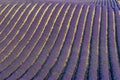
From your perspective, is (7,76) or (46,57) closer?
(7,76)

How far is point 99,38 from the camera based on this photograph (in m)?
11.0

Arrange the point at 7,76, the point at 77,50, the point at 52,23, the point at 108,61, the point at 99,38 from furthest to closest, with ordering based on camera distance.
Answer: the point at 52,23 < the point at 99,38 < the point at 77,50 < the point at 108,61 < the point at 7,76

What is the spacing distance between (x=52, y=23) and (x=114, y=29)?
7.82 feet

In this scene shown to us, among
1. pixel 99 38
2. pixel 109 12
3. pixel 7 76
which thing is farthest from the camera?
pixel 109 12

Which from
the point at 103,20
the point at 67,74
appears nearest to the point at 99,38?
the point at 103,20

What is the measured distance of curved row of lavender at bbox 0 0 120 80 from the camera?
8461 millimetres

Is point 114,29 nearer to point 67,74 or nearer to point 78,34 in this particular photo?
point 78,34

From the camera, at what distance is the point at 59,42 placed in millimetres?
10664

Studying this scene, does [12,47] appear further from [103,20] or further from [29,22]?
[103,20]

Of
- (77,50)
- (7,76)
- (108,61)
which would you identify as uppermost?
(77,50)

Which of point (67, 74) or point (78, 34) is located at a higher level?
point (78, 34)

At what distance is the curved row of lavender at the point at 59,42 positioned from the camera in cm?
846

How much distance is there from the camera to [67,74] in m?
8.23

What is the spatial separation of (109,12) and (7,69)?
19.9ft
